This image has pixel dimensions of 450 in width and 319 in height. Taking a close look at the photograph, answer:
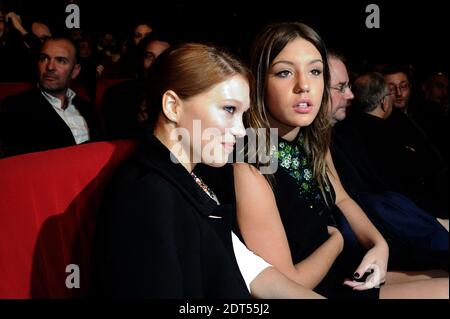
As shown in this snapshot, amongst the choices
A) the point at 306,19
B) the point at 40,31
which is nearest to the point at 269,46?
the point at 40,31

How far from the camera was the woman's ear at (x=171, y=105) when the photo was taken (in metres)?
0.90

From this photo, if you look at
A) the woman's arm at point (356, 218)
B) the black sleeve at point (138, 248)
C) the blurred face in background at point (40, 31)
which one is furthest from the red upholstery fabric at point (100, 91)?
the black sleeve at point (138, 248)

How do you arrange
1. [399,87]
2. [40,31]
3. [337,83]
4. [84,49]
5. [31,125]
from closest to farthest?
[337,83] → [31,125] → [399,87] → [40,31] → [84,49]

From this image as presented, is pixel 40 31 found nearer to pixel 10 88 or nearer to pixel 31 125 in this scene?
pixel 10 88

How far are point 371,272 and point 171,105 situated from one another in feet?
2.37

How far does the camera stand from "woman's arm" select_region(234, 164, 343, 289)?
41.6 inches

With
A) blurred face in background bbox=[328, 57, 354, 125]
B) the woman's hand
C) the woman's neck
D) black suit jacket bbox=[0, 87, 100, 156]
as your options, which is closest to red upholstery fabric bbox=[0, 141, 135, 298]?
the woman's neck

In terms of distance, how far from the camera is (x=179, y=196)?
82 cm

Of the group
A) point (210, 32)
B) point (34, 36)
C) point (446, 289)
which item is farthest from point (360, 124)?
point (210, 32)

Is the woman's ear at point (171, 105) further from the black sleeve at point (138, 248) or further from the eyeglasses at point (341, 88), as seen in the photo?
the eyeglasses at point (341, 88)

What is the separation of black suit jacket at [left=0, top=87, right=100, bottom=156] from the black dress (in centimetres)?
130

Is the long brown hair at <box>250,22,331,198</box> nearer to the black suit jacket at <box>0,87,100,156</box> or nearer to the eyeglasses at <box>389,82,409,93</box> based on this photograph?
the black suit jacket at <box>0,87,100,156</box>

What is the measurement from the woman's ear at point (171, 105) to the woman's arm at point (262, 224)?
0.26 metres

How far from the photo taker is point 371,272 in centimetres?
123
